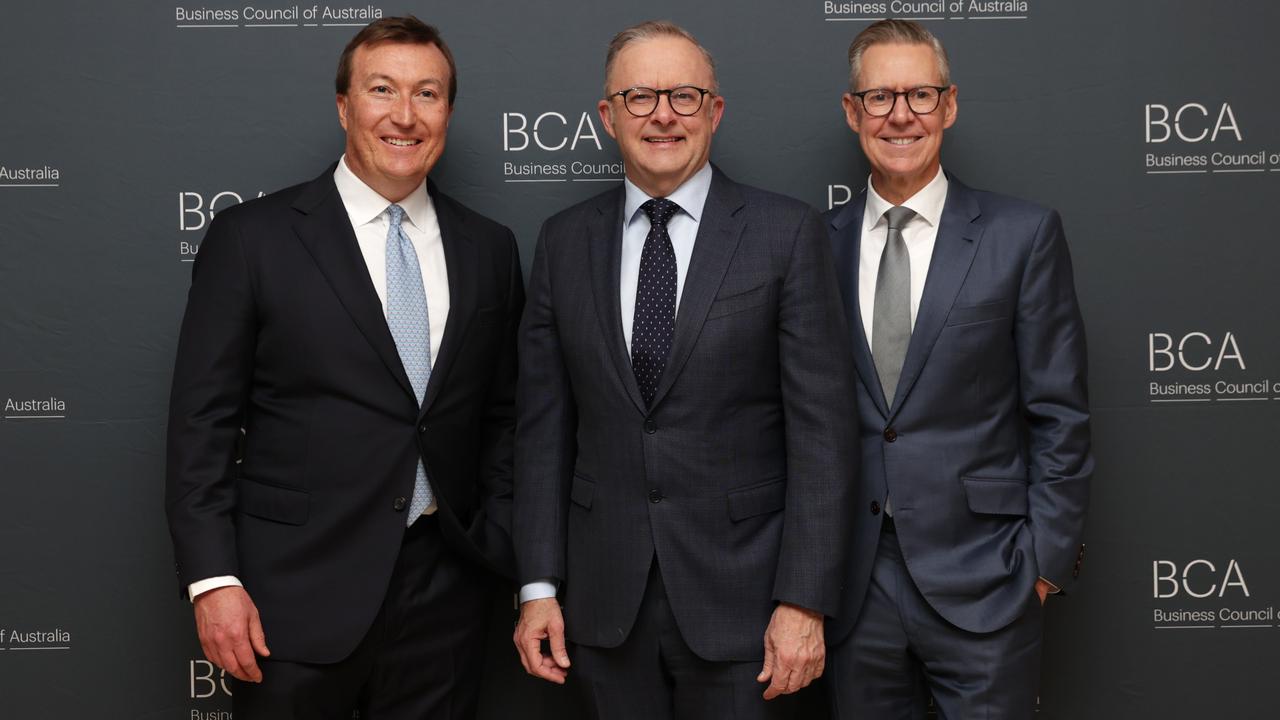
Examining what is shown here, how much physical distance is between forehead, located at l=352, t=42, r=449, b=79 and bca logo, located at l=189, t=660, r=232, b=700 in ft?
5.29

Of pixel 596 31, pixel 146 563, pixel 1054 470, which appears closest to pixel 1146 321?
pixel 1054 470

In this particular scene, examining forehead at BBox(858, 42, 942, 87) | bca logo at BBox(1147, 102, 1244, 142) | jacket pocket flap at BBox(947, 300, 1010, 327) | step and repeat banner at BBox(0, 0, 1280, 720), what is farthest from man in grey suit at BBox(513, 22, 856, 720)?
bca logo at BBox(1147, 102, 1244, 142)

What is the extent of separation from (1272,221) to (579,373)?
1.94 m

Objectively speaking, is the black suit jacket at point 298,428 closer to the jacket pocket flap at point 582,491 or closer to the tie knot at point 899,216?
the jacket pocket flap at point 582,491

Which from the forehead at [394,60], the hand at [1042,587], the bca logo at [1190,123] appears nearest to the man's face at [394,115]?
the forehead at [394,60]

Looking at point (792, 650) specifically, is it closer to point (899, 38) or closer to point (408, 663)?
point (408, 663)

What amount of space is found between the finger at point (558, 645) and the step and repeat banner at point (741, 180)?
0.70 m

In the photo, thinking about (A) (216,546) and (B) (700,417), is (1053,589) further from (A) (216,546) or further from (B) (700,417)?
(A) (216,546)

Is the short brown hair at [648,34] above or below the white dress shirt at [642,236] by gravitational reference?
above

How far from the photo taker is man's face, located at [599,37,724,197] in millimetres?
1969

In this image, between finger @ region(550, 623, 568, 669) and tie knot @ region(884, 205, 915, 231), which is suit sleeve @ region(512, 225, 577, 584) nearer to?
finger @ region(550, 623, 568, 669)

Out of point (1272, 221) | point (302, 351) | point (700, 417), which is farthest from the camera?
point (1272, 221)

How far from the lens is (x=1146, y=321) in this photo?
8.66 feet

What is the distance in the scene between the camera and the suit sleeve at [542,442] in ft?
6.54
